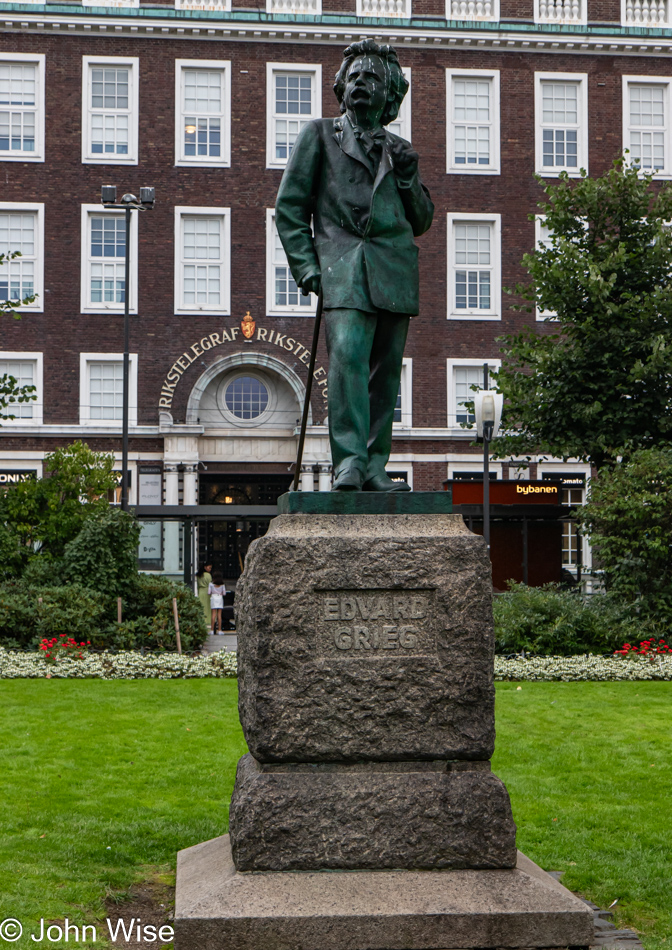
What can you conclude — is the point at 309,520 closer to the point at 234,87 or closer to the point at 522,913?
the point at 522,913

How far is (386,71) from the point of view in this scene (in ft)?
19.0

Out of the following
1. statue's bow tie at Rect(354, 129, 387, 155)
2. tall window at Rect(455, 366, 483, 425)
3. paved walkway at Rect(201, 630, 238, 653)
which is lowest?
paved walkway at Rect(201, 630, 238, 653)

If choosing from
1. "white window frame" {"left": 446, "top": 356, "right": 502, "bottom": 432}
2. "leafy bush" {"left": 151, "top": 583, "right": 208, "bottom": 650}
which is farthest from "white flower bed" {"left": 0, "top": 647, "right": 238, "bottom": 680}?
"white window frame" {"left": 446, "top": 356, "right": 502, "bottom": 432}

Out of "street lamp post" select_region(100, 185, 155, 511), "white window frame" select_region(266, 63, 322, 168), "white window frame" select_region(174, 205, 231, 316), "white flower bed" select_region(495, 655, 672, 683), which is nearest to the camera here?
"white flower bed" select_region(495, 655, 672, 683)

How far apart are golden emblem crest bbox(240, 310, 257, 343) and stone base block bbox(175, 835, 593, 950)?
31128 mm

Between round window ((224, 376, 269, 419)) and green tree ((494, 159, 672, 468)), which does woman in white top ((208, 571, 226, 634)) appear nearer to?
green tree ((494, 159, 672, 468))

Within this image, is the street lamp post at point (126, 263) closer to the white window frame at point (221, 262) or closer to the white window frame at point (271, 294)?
the white window frame at point (221, 262)

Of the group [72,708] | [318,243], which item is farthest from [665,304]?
[318,243]

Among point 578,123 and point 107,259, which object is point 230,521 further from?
point 578,123

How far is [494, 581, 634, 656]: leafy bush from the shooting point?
17.1 m

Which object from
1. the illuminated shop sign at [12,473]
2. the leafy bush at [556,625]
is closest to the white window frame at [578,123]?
the illuminated shop sign at [12,473]

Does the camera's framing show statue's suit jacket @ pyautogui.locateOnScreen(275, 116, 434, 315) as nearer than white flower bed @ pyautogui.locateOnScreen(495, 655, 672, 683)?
Yes

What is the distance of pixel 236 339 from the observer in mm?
35438

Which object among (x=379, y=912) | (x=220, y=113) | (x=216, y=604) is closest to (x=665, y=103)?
(x=220, y=113)
